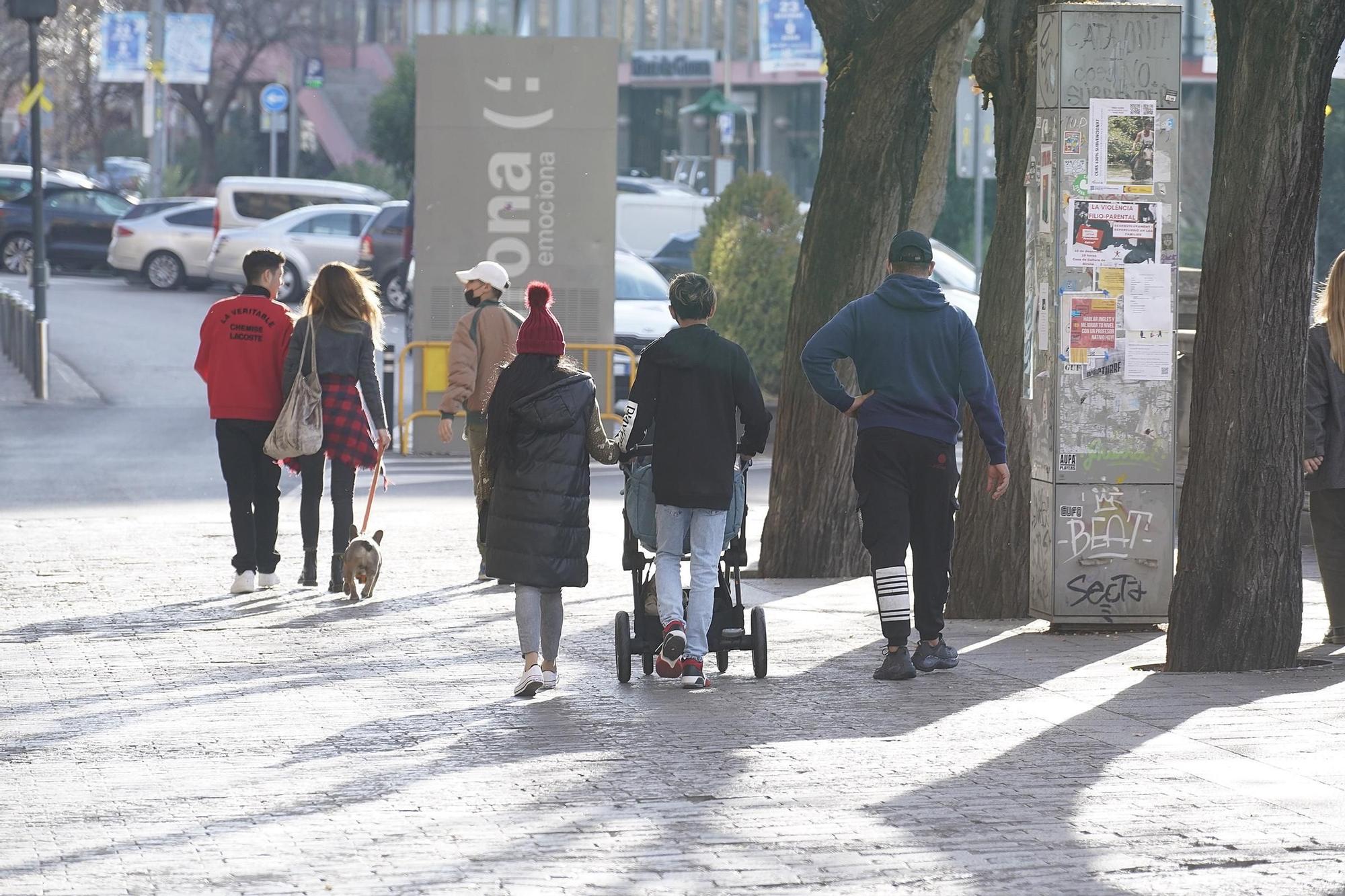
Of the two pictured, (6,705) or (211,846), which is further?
(6,705)

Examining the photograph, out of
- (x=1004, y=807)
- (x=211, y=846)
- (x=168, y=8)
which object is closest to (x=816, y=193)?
(x=1004, y=807)

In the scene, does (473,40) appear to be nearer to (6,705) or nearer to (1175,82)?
(1175,82)

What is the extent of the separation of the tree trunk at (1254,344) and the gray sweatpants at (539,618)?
8.02 feet

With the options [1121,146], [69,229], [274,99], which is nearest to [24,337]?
[69,229]

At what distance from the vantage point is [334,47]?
81.8 meters

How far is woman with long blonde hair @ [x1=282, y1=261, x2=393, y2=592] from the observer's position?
36.8 feet

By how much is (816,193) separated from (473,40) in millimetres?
7333

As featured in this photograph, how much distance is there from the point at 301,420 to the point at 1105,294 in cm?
404

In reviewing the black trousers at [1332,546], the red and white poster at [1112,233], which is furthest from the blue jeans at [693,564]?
the black trousers at [1332,546]

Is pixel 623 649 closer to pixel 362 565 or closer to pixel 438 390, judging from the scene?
pixel 362 565

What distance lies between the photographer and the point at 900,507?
28.0 ft

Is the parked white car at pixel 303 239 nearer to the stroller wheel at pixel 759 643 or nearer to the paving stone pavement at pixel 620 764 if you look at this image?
the paving stone pavement at pixel 620 764

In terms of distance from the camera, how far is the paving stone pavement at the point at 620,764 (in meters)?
5.63

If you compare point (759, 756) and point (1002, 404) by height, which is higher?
point (1002, 404)
